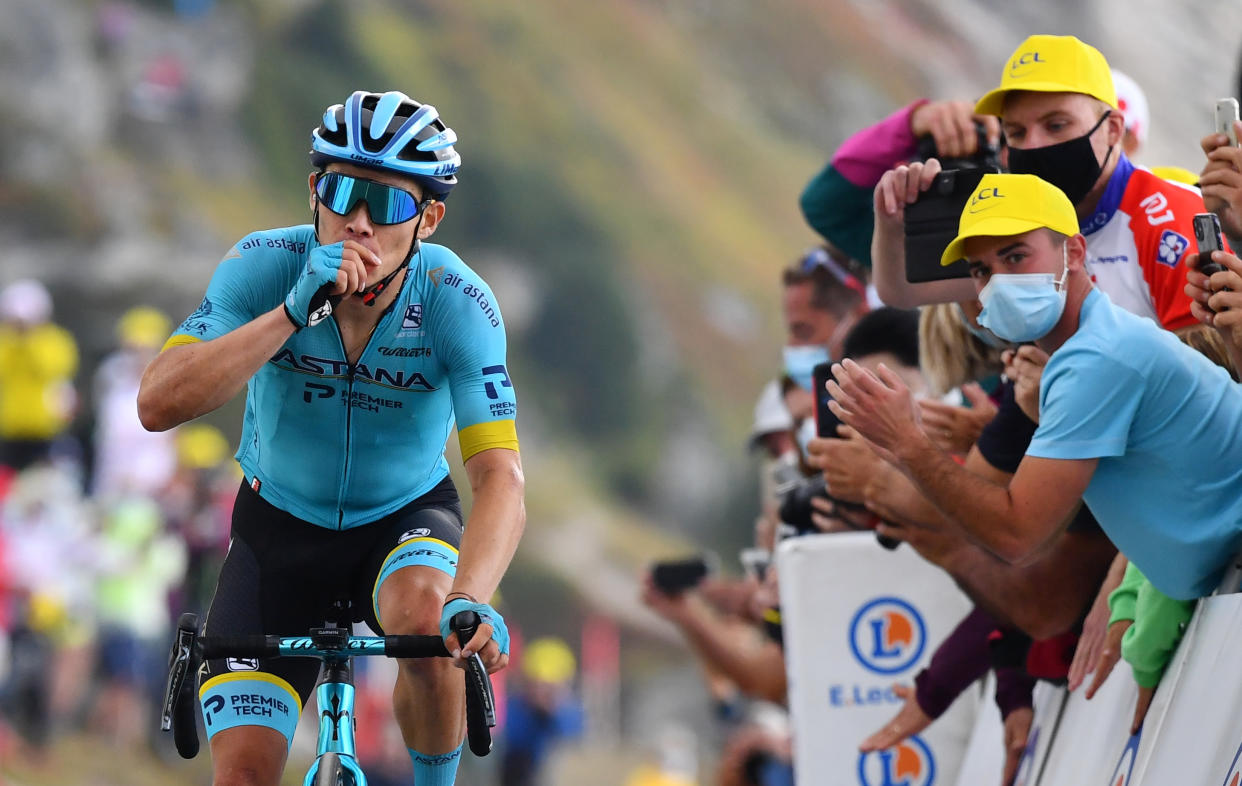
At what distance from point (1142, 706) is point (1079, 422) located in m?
0.96

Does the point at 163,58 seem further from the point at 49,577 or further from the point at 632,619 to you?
the point at 49,577

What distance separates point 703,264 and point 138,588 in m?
28.4

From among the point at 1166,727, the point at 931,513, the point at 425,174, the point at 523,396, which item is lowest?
the point at 1166,727

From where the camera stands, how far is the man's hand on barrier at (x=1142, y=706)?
4.96 metres

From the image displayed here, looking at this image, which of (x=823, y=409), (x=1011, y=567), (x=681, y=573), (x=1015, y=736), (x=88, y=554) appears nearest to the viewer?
(x=1011, y=567)

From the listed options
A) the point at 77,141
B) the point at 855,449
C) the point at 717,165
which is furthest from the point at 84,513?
the point at 717,165

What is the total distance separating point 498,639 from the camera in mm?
4211

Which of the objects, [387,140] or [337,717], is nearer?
[337,717]

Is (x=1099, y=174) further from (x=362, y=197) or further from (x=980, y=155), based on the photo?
(x=362, y=197)

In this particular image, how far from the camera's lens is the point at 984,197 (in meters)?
4.91

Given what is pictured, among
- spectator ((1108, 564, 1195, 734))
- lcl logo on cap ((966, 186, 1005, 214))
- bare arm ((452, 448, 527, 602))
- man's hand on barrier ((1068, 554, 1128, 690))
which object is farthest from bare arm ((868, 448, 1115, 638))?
bare arm ((452, 448, 527, 602))

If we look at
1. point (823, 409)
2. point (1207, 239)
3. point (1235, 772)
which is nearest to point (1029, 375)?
point (1207, 239)

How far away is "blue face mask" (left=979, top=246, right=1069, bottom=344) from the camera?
4703 millimetres

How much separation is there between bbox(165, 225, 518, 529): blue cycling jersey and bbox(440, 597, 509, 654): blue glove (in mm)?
800
